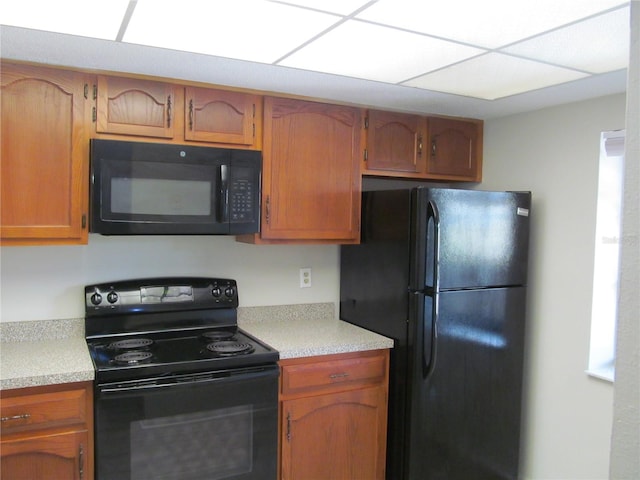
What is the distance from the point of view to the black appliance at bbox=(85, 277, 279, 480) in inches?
79.6

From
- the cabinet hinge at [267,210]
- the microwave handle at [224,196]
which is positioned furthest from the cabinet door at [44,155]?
the cabinet hinge at [267,210]

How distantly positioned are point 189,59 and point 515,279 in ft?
6.08

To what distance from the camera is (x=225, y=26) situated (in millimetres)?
1691

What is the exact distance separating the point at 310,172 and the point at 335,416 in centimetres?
117

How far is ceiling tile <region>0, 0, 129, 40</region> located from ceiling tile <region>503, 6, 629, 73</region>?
1.32m

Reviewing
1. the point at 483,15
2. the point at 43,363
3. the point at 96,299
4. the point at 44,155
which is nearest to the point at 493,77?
the point at 483,15

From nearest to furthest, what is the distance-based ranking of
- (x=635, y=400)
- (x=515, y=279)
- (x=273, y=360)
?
(x=635, y=400)
(x=273, y=360)
(x=515, y=279)

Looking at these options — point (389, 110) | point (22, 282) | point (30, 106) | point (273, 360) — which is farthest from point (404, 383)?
point (30, 106)

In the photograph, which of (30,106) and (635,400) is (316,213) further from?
(635,400)

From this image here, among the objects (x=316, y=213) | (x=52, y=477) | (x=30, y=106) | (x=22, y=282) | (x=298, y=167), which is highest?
(x=30, y=106)

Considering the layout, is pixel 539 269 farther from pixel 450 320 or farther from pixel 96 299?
pixel 96 299

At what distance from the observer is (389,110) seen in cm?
283

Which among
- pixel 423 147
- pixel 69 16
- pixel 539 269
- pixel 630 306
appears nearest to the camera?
pixel 630 306

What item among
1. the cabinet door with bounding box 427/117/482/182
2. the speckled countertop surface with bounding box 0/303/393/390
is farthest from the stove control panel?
the cabinet door with bounding box 427/117/482/182
